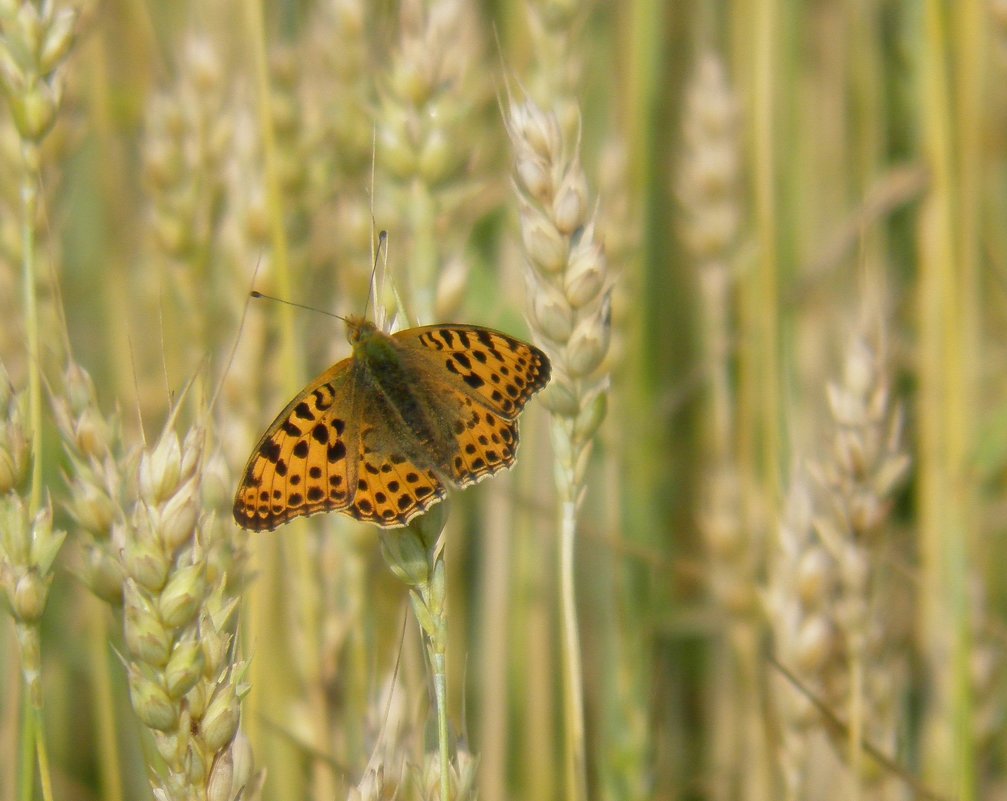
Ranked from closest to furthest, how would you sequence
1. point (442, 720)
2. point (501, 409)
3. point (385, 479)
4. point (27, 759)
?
point (442, 720) → point (27, 759) → point (385, 479) → point (501, 409)

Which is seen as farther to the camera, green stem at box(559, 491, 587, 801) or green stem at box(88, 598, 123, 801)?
green stem at box(88, 598, 123, 801)

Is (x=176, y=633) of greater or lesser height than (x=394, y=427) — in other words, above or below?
below

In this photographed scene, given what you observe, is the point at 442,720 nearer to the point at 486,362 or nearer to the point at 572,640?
the point at 572,640

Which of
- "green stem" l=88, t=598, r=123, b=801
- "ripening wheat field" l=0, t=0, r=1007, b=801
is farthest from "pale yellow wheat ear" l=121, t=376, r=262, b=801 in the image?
"green stem" l=88, t=598, r=123, b=801

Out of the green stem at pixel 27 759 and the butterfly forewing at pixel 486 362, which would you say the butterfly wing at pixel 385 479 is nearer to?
the butterfly forewing at pixel 486 362

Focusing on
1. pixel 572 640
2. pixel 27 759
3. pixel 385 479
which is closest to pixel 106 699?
pixel 27 759

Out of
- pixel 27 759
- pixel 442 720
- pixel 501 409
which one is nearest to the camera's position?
pixel 442 720

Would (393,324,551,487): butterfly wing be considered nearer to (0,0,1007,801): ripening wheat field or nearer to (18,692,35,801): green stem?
(0,0,1007,801): ripening wheat field

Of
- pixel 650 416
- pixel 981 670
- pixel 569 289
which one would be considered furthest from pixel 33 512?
pixel 981 670

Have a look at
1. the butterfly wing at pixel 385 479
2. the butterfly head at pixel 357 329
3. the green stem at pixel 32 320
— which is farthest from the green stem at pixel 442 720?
the butterfly head at pixel 357 329
